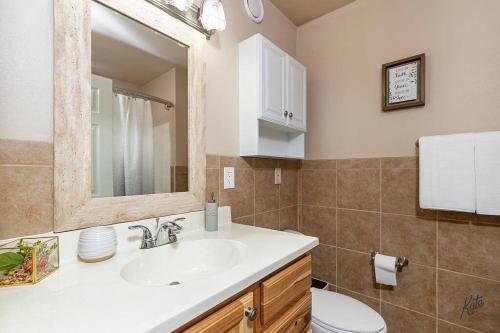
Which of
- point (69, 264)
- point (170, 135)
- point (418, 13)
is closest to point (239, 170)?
point (170, 135)

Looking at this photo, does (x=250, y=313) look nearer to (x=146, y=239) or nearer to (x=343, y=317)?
(x=146, y=239)

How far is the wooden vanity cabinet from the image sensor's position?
599mm

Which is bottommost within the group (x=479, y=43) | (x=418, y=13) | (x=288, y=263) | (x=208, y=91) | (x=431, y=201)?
(x=288, y=263)

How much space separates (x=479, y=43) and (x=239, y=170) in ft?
5.02

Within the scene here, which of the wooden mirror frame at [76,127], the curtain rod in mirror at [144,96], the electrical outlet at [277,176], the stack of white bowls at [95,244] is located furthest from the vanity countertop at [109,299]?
the electrical outlet at [277,176]

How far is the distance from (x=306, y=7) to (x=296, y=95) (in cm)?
74

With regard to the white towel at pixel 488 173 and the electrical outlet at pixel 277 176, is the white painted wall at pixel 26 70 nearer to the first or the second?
the electrical outlet at pixel 277 176

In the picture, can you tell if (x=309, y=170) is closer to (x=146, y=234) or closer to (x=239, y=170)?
(x=239, y=170)

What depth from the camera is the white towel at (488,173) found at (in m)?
1.20

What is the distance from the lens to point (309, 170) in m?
1.98

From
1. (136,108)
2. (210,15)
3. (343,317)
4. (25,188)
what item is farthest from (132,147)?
(343,317)

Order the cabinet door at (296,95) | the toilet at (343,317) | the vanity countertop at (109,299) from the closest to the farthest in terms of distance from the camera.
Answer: the vanity countertop at (109,299)
the toilet at (343,317)
the cabinet door at (296,95)

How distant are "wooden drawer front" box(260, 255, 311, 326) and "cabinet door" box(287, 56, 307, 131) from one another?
3.21 feet

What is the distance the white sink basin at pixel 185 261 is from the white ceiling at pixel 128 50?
71 centimetres
